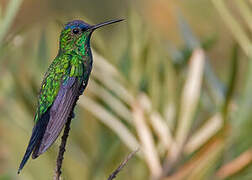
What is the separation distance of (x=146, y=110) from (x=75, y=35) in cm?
147

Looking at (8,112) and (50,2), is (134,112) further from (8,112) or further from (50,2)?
(50,2)

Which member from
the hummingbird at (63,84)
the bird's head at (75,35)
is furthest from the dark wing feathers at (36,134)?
the bird's head at (75,35)

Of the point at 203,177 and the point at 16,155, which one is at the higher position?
the point at 16,155

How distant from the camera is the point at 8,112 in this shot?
9.77ft

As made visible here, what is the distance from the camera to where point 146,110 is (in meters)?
2.75

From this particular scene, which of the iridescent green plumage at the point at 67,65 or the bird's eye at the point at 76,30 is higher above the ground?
the bird's eye at the point at 76,30

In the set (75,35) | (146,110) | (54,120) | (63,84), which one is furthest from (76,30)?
(146,110)

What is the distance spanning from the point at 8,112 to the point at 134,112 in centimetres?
66

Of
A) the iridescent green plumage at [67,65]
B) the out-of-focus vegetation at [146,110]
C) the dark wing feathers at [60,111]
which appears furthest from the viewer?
the out-of-focus vegetation at [146,110]

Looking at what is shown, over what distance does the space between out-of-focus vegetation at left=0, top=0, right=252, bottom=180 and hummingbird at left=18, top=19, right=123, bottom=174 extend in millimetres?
1054

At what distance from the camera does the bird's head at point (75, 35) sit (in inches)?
50.8

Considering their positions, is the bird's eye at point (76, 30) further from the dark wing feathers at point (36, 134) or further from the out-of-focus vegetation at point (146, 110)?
the out-of-focus vegetation at point (146, 110)

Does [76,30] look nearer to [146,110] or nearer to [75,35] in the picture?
[75,35]

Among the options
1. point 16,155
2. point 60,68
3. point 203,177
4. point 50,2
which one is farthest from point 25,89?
point 50,2
